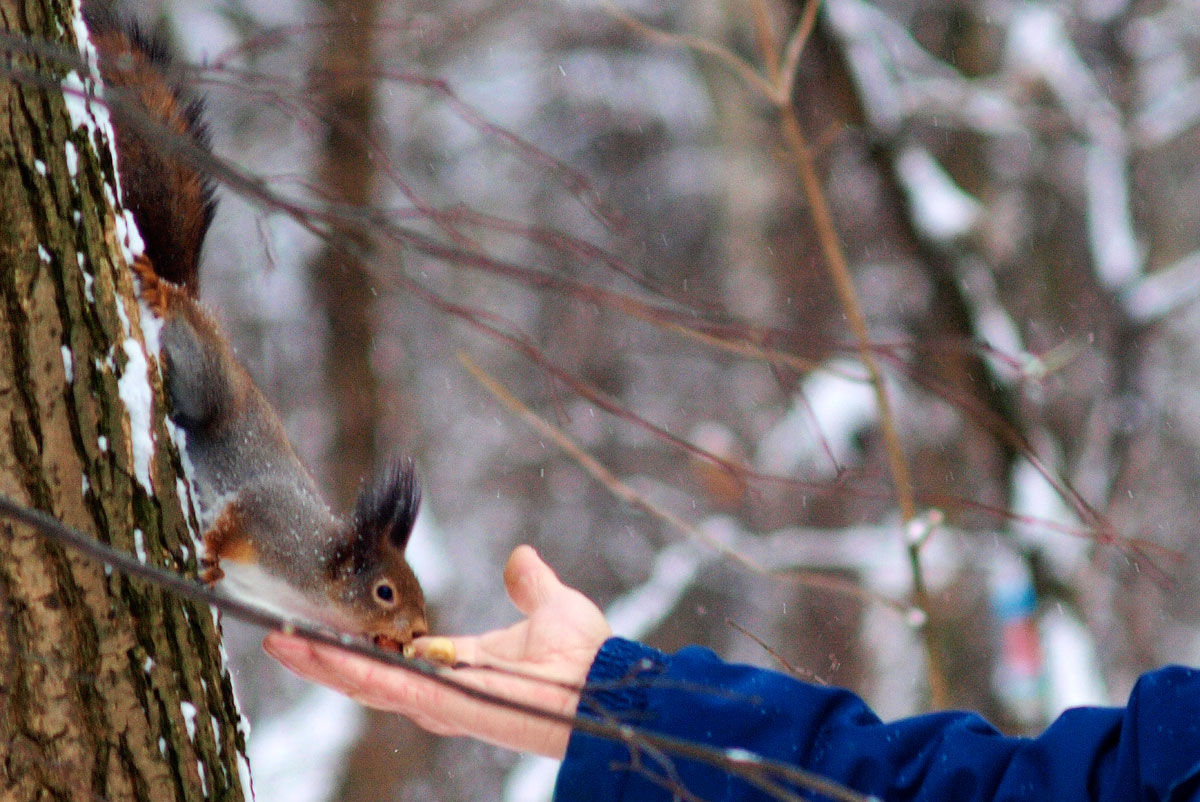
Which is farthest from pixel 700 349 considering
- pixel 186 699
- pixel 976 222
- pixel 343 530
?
pixel 186 699

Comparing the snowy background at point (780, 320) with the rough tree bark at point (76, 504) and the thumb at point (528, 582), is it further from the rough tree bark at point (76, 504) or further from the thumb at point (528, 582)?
the rough tree bark at point (76, 504)

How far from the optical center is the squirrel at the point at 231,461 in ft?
4.95

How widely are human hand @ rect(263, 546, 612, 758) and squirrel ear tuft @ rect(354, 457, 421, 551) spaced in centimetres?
17

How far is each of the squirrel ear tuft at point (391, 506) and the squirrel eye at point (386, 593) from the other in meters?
0.06

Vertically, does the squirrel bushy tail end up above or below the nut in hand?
Result: above

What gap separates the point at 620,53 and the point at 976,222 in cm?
370

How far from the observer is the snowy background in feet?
13.7

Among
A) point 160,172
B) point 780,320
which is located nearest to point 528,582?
point 160,172

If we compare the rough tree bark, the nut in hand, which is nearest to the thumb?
the nut in hand

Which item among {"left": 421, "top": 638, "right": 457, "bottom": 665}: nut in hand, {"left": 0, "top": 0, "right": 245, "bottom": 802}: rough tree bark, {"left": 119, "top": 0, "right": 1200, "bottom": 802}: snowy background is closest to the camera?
{"left": 0, "top": 0, "right": 245, "bottom": 802}: rough tree bark

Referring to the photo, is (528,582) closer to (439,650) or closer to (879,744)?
(439,650)

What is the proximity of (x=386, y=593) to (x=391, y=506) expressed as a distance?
0.49 ft

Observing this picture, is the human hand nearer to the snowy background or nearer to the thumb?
the thumb

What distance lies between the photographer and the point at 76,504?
1.18 m
